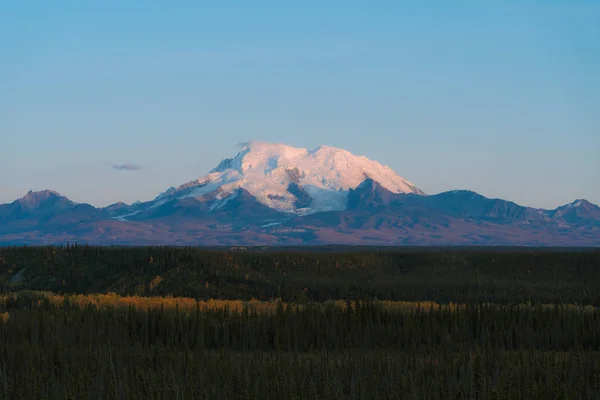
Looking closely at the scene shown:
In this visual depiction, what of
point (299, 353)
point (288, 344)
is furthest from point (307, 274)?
point (299, 353)

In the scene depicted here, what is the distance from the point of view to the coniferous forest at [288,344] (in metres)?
34.5

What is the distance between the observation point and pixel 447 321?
61500 mm

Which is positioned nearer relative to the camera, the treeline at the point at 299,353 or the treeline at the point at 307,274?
the treeline at the point at 299,353

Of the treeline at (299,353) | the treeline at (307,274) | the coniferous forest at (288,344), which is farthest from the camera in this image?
the treeline at (307,274)

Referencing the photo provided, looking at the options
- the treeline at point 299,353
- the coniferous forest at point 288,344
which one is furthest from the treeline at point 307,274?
the treeline at point 299,353

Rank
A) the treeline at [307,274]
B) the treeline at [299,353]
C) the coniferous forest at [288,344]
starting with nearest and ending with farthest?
1. the treeline at [299,353]
2. the coniferous forest at [288,344]
3. the treeline at [307,274]

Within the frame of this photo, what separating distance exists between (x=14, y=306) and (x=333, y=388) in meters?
46.6

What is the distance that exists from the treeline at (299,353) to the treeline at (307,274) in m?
43.2

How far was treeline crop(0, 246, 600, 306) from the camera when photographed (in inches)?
4749

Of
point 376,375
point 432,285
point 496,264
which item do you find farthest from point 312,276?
point 376,375

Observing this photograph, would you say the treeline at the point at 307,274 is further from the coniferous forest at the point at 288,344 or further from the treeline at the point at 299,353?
the treeline at the point at 299,353

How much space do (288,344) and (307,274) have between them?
99184mm

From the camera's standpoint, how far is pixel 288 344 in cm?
5253

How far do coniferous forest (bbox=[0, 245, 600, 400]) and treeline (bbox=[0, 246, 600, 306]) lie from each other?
757 mm
